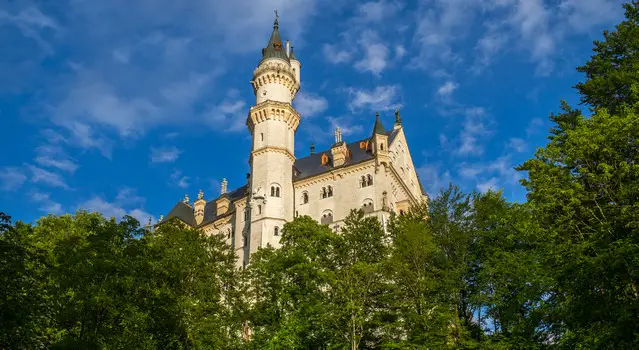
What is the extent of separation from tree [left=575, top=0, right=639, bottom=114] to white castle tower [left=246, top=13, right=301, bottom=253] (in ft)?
109

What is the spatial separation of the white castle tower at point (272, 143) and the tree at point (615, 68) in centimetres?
3321

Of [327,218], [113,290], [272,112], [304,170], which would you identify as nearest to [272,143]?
[272,112]

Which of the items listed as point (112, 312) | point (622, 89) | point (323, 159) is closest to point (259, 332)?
point (112, 312)

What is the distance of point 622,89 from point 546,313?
A: 12.5 m

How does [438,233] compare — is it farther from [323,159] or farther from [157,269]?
[323,159]

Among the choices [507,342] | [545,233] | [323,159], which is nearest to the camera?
[545,233]

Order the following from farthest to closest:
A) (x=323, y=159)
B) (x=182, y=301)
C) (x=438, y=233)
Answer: (x=323, y=159), (x=438, y=233), (x=182, y=301)

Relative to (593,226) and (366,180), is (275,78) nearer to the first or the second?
(366,180)

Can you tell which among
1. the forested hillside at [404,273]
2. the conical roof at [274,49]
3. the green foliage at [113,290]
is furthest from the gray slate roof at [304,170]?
the green foliage at [113,290]

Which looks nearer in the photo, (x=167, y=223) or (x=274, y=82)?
(x=167, y=223)

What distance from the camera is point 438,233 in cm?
3881

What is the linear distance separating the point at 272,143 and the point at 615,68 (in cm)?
3799

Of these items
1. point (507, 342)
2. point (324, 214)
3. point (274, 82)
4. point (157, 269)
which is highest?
point (274, 82)

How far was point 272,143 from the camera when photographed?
61.1 meters
